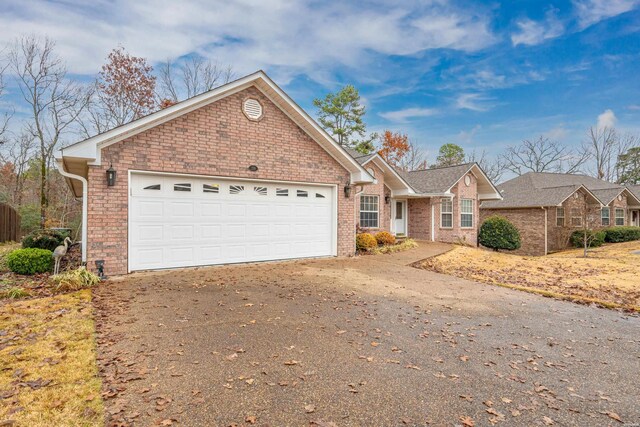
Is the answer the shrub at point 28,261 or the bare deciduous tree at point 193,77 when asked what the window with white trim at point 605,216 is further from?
the shrub at point 28,261

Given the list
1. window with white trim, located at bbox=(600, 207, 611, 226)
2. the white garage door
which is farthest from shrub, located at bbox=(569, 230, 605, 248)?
the white garage door

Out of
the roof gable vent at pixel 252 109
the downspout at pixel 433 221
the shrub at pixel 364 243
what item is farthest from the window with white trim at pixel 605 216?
the roof gable vent at pixel 252 109

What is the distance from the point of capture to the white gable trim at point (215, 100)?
25.0 ft

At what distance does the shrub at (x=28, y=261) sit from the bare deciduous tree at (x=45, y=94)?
12770 mm

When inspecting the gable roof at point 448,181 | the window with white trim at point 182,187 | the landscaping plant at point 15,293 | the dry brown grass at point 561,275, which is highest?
the gable roof at point 448,181

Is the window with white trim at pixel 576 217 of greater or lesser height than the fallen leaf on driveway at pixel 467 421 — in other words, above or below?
above

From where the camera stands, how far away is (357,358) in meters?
4.00

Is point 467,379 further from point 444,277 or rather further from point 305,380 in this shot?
point 444,277

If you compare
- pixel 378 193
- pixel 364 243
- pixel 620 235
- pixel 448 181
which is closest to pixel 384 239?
pixel 364 243

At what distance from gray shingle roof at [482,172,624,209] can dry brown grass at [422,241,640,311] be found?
8121 millimetres

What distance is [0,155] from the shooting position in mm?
22328

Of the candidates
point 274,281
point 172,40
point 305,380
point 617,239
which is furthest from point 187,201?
point 617,239

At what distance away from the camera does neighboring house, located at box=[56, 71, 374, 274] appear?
26.3 ft

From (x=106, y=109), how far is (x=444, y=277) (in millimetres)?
24362
